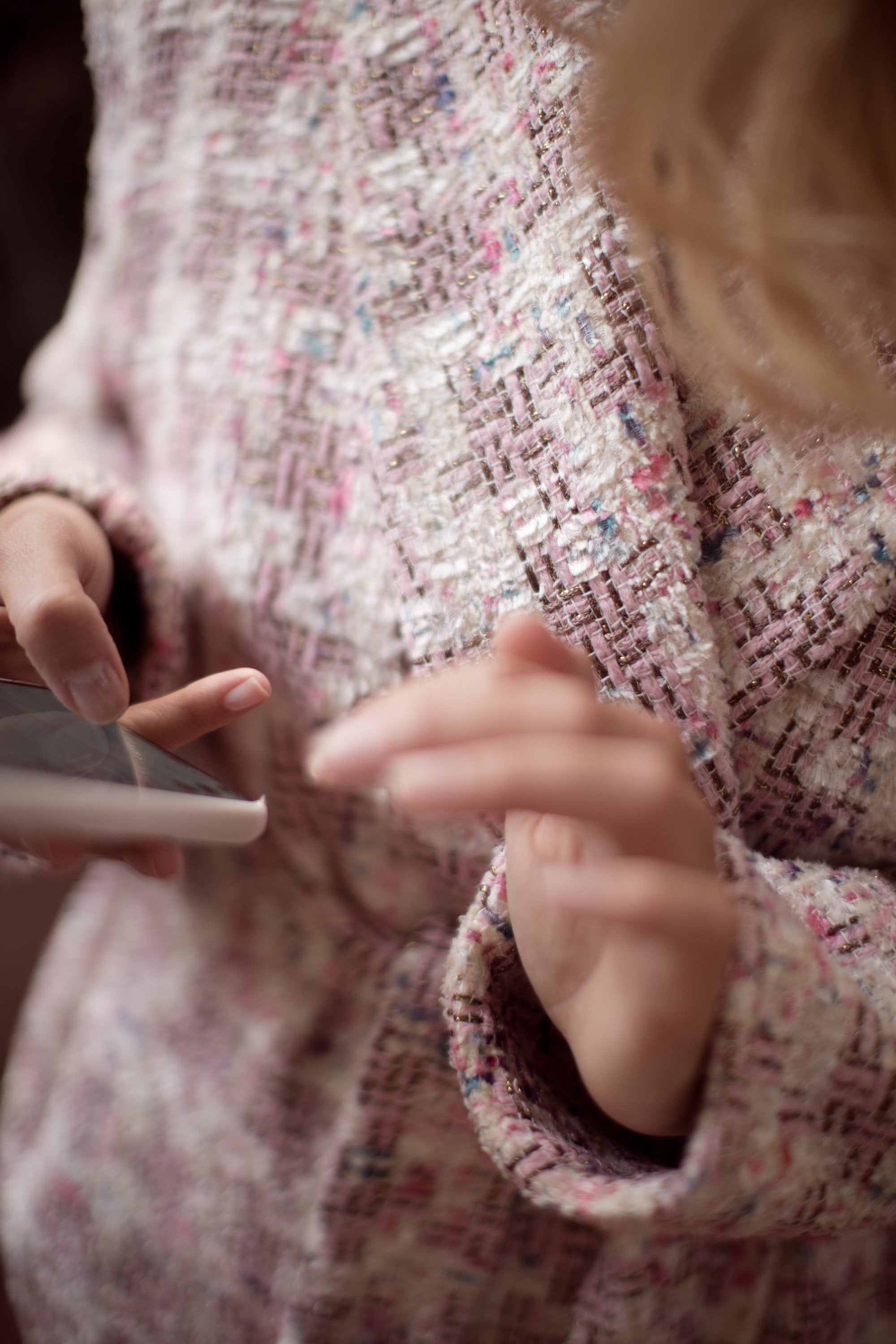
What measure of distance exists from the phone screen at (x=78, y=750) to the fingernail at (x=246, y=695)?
2 cm

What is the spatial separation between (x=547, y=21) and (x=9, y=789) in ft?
0.79

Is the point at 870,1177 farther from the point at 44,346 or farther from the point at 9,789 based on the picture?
the point at 44,346

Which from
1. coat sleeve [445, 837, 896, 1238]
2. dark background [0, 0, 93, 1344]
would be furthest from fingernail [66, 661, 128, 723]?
dark background [0, 0, 93, 1344]

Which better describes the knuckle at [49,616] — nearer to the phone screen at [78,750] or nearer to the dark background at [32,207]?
the phone screen at [78,750]

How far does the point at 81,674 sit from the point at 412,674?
10cm

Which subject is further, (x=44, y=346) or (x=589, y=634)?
(x=44, y=346)

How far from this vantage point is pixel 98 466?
372 mm

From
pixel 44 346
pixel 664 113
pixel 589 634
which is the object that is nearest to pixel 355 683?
pixel 589 634

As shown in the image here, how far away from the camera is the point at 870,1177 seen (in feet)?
0.77

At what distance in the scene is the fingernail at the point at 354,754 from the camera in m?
0.17

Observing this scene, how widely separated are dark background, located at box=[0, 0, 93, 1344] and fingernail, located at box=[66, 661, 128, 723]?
0.35 meters

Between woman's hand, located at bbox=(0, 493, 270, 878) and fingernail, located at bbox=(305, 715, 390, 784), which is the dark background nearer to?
woman's hand, located at bbox=(0, 493, 270, 878)

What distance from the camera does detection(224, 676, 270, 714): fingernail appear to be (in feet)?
0.80

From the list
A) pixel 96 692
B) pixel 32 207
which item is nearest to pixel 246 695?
pixel 96 692
